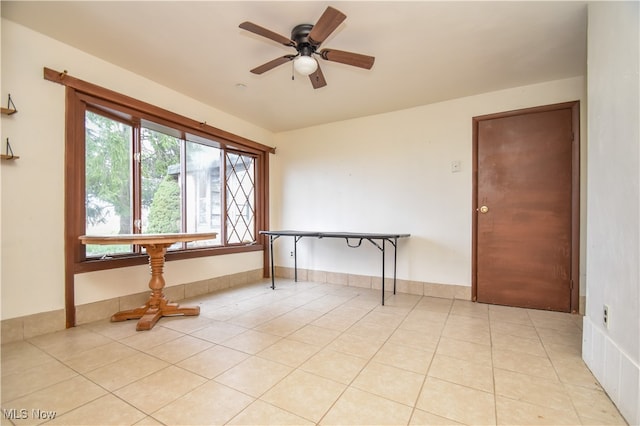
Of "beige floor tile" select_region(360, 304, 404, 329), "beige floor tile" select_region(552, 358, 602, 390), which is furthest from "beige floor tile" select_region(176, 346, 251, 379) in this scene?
"beige floor tile" select_region(552, 358, 602, 390)

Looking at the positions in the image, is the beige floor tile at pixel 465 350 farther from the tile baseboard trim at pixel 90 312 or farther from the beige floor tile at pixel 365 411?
the tile baseboard trim at pixel 90 312

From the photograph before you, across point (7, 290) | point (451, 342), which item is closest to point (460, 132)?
point (451, 342)

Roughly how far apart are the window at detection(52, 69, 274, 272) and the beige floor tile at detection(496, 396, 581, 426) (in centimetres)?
320

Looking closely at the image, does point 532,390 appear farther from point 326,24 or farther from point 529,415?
point 326,24

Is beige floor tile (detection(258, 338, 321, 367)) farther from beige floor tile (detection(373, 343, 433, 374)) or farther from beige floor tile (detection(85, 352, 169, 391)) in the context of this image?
beige floor tile (detection(85, 352, 169, 391))

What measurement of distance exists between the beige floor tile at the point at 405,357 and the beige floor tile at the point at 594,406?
73 centimetres

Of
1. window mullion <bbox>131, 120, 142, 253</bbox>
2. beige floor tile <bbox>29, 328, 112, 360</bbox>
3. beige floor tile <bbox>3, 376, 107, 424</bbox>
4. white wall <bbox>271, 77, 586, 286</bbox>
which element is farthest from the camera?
white wall <bbox>271, 77, 586, 286</bbox>

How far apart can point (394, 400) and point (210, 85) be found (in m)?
3.33

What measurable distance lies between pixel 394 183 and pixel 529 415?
2.82 meters

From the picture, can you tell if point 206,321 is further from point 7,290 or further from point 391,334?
point 391,334

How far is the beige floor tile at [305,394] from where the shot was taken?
1396 millimetres

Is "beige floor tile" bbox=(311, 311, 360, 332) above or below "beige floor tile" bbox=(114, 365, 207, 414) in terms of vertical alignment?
below

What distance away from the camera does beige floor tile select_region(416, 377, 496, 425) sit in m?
1.35

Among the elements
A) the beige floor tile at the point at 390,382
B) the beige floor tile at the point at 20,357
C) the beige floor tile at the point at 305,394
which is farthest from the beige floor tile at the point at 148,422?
the beige floor tile at the point at 20,357
